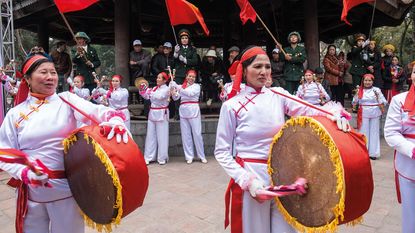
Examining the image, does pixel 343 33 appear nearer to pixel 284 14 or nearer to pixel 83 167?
pixel 284 14

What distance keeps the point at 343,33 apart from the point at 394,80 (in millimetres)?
6449

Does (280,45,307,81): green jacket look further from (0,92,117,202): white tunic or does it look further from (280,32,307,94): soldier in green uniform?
(0,92,117,202): white tunic

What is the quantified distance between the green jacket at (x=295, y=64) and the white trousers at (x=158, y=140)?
3.48 meters

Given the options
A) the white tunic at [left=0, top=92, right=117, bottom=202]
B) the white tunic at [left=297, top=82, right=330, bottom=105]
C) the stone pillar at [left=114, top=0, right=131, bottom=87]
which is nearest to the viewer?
the white tunic at [left=0, top=92, right=117, bottom=202]

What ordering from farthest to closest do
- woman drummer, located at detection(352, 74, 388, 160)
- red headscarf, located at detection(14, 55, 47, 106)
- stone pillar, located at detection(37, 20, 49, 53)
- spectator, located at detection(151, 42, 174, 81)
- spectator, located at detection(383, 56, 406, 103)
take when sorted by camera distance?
stone pillar, located at detection(37, 20, 49, 53) → spectator, located at detection(383, 56, 406, 103) → spectator, located at detection(151, 42, 174, 81) → woman drummer, located at detection(352, 74, 388, 160) → red headscarf, located at detection(14, 55, 47, 106)

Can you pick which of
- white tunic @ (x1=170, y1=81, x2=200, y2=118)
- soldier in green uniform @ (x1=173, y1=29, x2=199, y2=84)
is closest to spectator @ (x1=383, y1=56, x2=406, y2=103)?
soldier in green uniform @ (x1=173, y1=29, x2=199, y2=84)

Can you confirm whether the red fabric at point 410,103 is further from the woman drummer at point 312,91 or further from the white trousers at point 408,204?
the woman drummer at point 312,91

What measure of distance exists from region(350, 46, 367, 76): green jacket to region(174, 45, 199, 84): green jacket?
16.0ft

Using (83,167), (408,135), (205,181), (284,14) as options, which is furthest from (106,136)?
(284,14)

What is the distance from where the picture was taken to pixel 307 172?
83.0 inches

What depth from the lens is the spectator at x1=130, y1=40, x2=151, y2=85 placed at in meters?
9.34

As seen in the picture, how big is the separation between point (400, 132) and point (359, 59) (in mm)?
7881

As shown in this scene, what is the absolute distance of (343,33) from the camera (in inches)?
637

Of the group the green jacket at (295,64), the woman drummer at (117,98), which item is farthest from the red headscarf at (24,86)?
the green jacket at (295,64)
